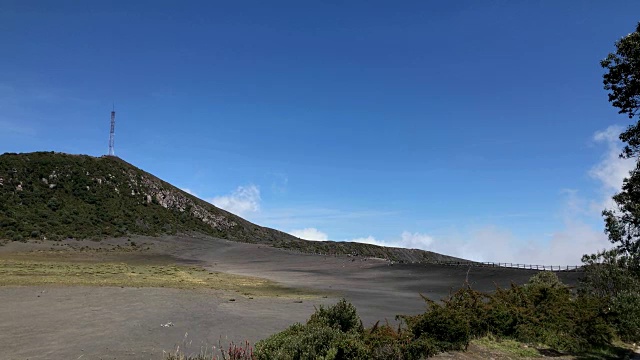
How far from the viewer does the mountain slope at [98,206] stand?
105 metres

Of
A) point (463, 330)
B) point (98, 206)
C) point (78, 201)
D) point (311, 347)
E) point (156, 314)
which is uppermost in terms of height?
point (78, 201)

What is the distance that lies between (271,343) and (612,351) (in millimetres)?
14266

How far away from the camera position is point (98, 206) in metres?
126

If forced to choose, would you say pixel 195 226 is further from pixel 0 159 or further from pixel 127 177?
pixel 0 159

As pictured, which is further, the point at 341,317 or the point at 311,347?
the point at 341,317

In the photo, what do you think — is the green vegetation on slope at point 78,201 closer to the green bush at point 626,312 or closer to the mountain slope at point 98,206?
the mountain slope at point 98,206

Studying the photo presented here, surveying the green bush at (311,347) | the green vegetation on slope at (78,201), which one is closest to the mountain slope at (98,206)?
the green vegetation on slope at (78,201)

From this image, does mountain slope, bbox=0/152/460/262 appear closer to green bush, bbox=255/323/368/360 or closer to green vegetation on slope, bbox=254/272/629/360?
green vegetation on slope, bbox=254/272/629/360

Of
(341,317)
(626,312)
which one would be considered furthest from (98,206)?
(626,312)

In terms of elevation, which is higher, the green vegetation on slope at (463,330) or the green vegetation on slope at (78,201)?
the green vegetation on slope at (78,201)

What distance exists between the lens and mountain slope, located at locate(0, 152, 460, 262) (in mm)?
104750

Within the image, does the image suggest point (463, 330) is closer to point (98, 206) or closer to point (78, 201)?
point (98, 206)

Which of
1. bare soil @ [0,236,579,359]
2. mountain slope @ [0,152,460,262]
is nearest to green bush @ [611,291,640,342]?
bare soil @ [0,236,579,359]

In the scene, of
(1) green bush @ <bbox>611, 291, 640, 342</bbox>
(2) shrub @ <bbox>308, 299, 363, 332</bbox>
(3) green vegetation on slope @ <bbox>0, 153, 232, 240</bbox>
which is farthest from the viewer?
(3) green vegetation on slope @ <bbox>0, 153, 232, 240</bbox>
